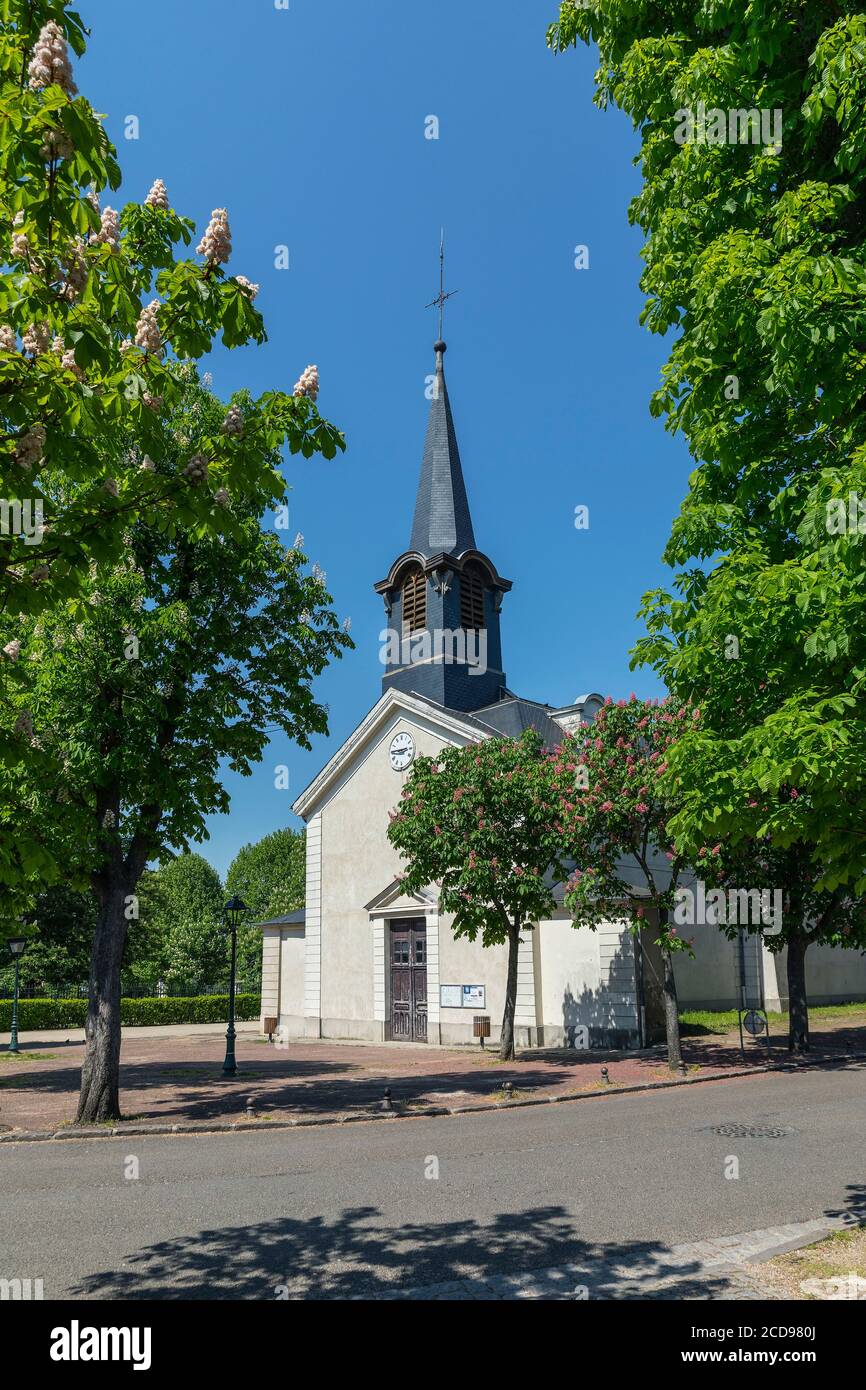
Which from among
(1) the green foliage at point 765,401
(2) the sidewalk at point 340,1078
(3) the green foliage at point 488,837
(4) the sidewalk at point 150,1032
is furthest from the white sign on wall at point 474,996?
(1) the green foliage at point 765,401

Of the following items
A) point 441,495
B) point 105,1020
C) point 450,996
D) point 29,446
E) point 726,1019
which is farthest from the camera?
point 441,495

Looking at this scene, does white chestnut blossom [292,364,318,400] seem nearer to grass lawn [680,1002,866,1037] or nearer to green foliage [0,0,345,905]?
green foliage [0,0,345,905]

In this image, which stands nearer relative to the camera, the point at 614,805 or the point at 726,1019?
the point at 614,805

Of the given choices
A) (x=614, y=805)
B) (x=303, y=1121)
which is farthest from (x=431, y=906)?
(x=303, y=1121)

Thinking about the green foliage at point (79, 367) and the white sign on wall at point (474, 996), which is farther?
the white sign on wall at point (474, 996)

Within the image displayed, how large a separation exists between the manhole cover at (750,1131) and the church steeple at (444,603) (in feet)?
62.7

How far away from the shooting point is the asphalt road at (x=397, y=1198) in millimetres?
6570

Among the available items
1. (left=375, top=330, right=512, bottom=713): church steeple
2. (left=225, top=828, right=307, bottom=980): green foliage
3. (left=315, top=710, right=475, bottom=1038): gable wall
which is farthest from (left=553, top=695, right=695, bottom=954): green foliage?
(left=225, top=828, right=307, bottom=980): green foliage

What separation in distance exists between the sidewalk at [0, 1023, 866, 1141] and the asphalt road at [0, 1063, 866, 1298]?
166 centimetres

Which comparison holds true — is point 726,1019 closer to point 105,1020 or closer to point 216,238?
point 105,1020

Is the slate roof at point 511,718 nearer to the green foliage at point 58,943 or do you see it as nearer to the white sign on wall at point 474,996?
the white sign on wall at point 474,996

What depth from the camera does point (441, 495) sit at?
33.7 metres

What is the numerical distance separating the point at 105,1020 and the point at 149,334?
1197 cm

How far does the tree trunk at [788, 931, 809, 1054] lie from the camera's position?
22.0 metres
